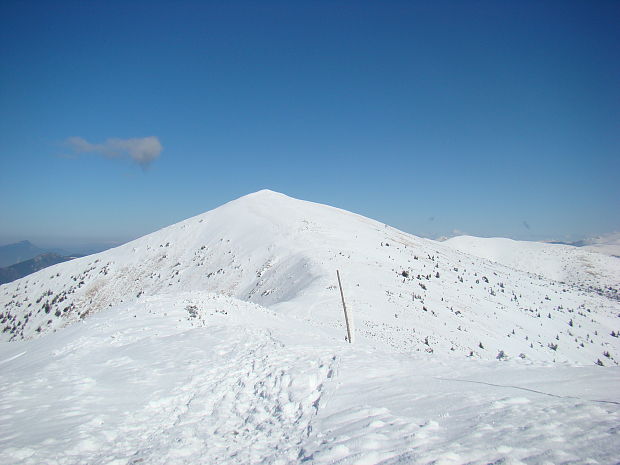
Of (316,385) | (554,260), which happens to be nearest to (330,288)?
(316,385)

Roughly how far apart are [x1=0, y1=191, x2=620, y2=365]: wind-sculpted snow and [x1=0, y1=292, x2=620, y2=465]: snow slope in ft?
23.1

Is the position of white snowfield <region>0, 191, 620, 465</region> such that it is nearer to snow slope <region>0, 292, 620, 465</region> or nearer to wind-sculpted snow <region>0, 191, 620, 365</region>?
snow slope <region>0, 292, 620, 465</region>

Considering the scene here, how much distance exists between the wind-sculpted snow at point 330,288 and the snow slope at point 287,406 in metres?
7.05

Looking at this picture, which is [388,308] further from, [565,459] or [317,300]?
[565,459]

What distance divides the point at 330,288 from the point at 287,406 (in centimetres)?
1808

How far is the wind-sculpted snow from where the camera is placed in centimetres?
2071

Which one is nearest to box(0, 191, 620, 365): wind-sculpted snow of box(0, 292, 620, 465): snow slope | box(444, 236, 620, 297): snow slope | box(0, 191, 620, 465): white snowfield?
box(0, 191, 620, 465): white snowfield

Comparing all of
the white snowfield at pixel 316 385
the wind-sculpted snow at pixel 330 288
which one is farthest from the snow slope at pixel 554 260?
the white snowfield at pixel 316 385

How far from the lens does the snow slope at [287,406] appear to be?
16.1 feet

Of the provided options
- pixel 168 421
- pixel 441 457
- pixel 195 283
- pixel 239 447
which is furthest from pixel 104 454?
pixel 195 283

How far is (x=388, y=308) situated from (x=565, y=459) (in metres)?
18.9

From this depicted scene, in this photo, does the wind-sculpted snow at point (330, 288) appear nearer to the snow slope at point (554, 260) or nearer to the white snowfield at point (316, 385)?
the white snowfield at point (316, 385)

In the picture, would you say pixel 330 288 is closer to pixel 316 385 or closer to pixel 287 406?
pixel 316 385

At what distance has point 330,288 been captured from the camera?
999 inches
